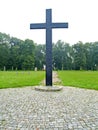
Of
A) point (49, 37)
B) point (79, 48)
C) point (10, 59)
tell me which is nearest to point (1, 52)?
point (10, 59)

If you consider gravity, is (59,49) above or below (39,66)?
above

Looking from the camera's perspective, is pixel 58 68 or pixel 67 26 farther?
pixel 58 68

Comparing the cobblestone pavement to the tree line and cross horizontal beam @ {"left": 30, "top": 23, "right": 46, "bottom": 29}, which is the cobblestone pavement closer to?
cross horizontal beam @ {"left": 30, "top": 23, "right": 46, "bottom": 29}

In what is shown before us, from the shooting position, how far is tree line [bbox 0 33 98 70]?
71.0 meters

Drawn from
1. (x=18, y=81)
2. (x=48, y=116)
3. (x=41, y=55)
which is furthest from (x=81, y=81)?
(x=41, y=55)

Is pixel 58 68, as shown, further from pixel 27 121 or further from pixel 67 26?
pixel 27 121

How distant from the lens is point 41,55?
84250mm

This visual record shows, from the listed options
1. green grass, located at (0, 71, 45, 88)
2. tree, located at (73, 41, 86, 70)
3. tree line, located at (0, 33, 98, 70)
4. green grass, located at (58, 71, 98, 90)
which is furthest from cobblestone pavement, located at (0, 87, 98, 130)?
tree, located at (73, 41, 86, 70)

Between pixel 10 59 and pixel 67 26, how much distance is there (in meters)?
59.8

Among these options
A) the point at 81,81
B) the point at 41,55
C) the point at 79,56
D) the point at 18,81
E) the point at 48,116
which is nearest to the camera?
the point at 48,116

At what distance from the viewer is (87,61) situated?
83250 millimetres

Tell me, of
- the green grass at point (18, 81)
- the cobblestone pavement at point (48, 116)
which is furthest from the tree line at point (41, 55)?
the cobblestone pavement at point (48, 116)

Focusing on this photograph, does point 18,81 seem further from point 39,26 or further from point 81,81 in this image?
point 39,26

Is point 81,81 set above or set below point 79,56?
below
